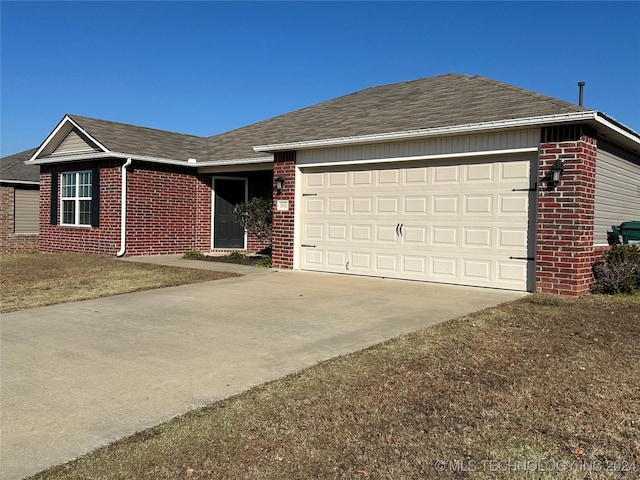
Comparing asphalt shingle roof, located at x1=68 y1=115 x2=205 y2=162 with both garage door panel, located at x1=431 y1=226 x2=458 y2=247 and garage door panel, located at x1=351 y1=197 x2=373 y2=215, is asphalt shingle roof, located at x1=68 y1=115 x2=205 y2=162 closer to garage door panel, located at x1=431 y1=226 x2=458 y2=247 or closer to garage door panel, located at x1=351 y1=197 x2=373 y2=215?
garage door panel, located at x1=351 y1=197 x2=373 y2=215

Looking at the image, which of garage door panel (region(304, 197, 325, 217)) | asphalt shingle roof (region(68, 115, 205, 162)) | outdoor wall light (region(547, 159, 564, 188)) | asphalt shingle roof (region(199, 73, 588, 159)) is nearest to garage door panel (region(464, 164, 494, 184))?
asphalt shingle roof (region(199, 73, 588, 159))

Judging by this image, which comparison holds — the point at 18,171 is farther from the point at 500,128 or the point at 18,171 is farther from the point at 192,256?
the point at 500,128

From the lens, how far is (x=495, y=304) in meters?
8.05

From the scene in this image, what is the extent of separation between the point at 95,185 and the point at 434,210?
1028 cm

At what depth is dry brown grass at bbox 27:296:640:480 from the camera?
3094 mm

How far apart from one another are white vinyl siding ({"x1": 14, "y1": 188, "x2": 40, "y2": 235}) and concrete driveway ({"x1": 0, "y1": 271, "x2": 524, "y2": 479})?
13410 mm

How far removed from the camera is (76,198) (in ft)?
54.3

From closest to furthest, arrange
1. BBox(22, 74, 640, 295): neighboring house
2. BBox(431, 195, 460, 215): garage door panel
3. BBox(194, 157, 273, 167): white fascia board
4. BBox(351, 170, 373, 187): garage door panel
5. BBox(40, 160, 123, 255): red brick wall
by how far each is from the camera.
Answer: BBox(22, 74, 640, 295): neighboring house, BBox(431, 195, 460, 215): garage door panel, BBox(351, 170, 373, 187): garage door panel, BBox(194, 157, 273, 167): white fascia board, BBox(40, 160, 123, 255): red brick wall

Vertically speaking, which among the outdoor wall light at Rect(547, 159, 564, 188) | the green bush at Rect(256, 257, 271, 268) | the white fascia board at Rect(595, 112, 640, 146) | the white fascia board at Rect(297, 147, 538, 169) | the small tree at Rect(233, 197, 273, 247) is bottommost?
the green bush at Rect(256, 257, 271, 268)

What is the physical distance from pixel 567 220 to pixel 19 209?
1910 centimetres

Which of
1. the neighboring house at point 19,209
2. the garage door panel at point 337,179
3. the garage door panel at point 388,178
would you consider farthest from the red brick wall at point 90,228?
the garage door panel at point 388,178

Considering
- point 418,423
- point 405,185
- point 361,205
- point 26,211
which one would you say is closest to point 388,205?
point 405,185

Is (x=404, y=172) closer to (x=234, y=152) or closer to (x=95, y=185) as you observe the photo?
(x=234, y=152)

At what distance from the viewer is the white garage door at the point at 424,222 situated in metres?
9.30
